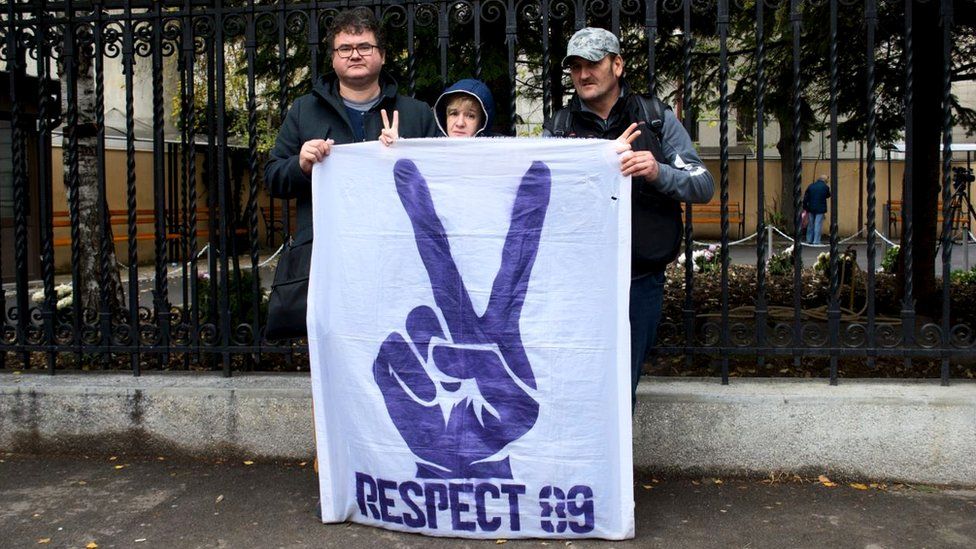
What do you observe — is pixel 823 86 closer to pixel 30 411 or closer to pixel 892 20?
pixel 892 20

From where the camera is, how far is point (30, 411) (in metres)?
5.48

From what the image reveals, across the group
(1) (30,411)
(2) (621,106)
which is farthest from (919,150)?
(1) (30,411)

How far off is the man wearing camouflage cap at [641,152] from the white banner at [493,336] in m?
0.22

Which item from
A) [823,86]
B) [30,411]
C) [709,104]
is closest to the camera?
[30,411]

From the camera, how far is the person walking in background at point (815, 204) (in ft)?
83.7

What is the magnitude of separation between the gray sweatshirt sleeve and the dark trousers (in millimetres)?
406

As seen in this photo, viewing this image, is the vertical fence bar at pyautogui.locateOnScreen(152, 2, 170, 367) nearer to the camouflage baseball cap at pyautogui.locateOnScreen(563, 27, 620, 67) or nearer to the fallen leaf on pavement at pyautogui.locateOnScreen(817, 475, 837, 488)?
the camouflage baseball cap at pyautogui.locateOnScreen(563, 27, 620, 67)

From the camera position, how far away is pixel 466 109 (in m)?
4.28

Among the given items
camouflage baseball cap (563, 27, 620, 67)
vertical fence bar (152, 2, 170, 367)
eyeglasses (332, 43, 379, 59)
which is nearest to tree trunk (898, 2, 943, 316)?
camouflage baseball cap (563, 27, 620, 67)

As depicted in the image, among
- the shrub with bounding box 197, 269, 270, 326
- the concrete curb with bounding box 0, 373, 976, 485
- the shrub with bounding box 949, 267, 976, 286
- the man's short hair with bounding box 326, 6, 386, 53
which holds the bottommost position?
the concrete curb with bounding box 0, 373, 976, 485

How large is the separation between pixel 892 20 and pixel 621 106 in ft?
15.0

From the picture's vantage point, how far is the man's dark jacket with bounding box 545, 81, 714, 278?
421 centimetres

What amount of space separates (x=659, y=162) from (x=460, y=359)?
117 centimetres

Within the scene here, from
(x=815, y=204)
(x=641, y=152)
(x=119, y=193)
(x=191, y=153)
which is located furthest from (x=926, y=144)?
(x=815, y=204)
